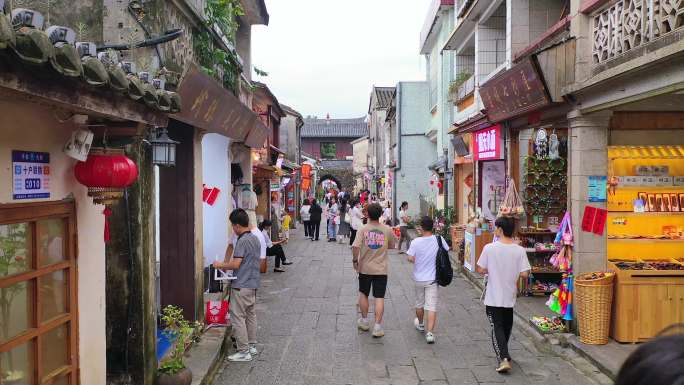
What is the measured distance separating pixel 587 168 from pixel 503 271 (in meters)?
2.14

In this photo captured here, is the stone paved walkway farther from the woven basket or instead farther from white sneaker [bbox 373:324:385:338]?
the woven basket

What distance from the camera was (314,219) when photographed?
23.5 meters

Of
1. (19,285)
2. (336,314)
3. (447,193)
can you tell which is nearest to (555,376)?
(336,314)

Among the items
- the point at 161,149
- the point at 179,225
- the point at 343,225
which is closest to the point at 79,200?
the point at 161,149

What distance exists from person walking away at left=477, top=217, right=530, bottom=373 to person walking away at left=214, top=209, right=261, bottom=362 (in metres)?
2.96

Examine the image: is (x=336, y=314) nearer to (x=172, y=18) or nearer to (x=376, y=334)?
(x=376, y=334)

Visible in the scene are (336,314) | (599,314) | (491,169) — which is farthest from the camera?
(491,169)

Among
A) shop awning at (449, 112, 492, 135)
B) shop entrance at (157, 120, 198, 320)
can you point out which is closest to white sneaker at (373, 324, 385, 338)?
shop entrance at (157, 120, 198, 320)

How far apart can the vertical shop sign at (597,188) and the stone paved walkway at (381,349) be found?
218 cm

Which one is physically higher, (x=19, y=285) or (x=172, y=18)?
(x=172, y=18)

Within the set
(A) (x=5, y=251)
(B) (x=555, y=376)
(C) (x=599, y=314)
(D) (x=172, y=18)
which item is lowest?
(B) (x=555, y=376)

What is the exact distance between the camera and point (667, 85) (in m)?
6.14

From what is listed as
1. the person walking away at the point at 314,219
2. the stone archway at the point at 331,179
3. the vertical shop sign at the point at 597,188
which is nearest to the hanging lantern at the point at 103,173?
the vertical shop sign at the point at 597,188

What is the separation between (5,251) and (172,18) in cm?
437
